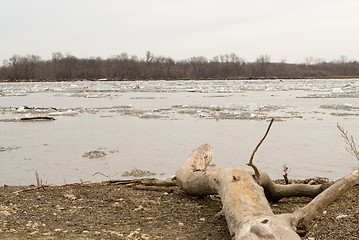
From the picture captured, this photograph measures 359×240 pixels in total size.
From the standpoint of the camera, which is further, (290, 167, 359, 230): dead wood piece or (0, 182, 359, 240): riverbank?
(0, 182, 359, 240): riverbank

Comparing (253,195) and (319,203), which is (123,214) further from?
(319,203)

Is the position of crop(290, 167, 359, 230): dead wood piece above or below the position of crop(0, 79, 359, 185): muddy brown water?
above

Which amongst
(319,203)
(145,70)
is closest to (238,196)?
(319,203)

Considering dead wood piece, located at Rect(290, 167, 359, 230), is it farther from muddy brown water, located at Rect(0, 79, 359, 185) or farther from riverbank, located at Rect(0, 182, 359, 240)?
muddy brown water, located at Rect(0, 79, 359, 185)

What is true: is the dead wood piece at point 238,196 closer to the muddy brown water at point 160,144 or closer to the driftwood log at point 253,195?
the driftwood log at point 253,195

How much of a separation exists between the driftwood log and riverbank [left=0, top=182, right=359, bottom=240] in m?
0.25

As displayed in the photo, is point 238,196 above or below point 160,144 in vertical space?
above

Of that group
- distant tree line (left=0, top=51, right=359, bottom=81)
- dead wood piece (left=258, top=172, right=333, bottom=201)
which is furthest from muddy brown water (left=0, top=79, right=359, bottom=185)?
distant tree line (left=0, top=51, right=359, bottom=81)

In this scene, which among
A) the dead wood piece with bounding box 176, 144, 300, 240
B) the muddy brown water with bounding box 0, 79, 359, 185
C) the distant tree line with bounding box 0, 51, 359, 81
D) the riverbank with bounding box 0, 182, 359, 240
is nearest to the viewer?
the dead wood piece with bounding box 176, 144, 300, 240

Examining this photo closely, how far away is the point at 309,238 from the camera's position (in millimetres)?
3504

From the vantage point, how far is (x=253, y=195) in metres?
3.71

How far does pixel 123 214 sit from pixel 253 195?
68.1 inches

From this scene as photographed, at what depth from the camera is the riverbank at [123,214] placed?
3.82 m

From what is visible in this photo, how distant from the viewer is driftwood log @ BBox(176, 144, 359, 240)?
2.95 m
